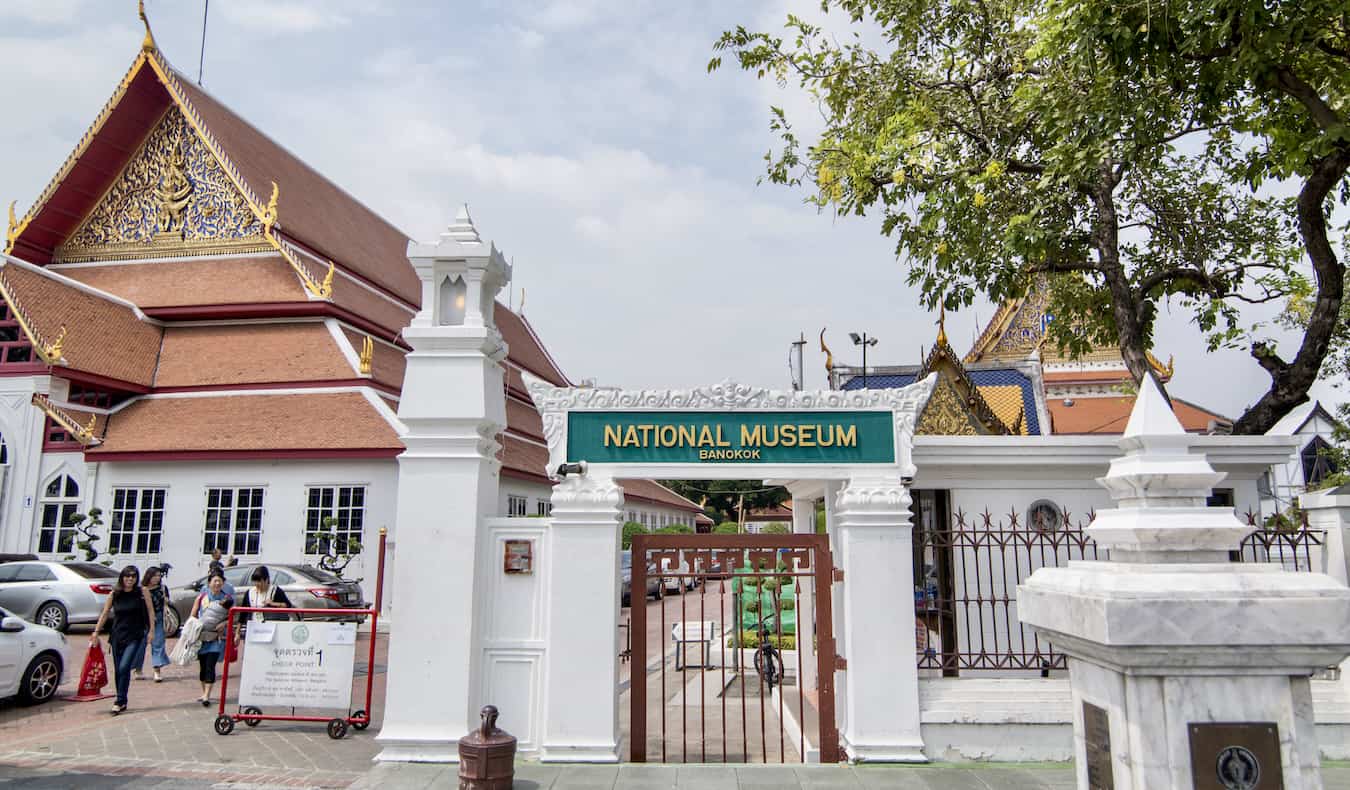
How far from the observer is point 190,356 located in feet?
60.9

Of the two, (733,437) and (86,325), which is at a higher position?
(86,325)

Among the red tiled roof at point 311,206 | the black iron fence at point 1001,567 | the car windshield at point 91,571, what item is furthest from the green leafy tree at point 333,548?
the black iron fence at point 1001,567

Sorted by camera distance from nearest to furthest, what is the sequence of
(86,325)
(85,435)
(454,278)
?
(454,278), (85,435), (86,325)

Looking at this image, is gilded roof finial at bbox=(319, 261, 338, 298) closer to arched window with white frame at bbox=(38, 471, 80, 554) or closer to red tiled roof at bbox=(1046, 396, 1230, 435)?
arched window with white frame at bbox=(38, 471, 80, 554)

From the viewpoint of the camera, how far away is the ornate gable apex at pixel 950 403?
9.23m

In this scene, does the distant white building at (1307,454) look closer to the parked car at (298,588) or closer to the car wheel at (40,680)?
the parked car at (298,588)

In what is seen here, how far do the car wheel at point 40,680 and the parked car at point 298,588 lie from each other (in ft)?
11.4

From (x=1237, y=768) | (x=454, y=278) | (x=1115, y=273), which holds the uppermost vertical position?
(x=1115, y=273)

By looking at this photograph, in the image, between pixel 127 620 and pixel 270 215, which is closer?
pixel 127 620

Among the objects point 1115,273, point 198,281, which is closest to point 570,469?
point 1115,273

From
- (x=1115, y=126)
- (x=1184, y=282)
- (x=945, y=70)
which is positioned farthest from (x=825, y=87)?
(x=1184, y=282)

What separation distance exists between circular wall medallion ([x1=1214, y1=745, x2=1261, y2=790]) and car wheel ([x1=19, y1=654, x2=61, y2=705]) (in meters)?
10.3

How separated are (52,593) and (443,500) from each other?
10.9m

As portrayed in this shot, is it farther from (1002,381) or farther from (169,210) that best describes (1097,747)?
(169,210)
